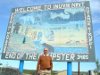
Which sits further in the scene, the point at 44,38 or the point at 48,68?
the point at 44,38

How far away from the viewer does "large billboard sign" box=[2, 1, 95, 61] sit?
14.7 meters

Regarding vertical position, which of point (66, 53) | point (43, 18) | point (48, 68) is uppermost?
point (43, 18)

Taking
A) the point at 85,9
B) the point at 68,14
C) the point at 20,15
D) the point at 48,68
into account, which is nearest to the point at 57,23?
the point at 68,14

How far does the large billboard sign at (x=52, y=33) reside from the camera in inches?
579

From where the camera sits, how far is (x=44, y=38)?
15859 mm

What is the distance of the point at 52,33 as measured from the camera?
51.6 feet

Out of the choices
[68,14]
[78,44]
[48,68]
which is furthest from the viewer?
[68,14]

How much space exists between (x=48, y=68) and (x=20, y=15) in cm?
965

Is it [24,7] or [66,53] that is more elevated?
[24,7]

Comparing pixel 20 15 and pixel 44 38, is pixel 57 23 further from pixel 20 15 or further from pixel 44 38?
pixel 20 15

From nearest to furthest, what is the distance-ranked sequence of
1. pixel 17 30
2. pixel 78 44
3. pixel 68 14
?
pixel 78 44 < pixel 68 14 < pixel 17 30

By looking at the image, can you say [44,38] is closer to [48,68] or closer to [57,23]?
[57,23]

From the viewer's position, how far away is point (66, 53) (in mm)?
14812

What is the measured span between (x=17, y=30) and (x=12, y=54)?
169 cm
